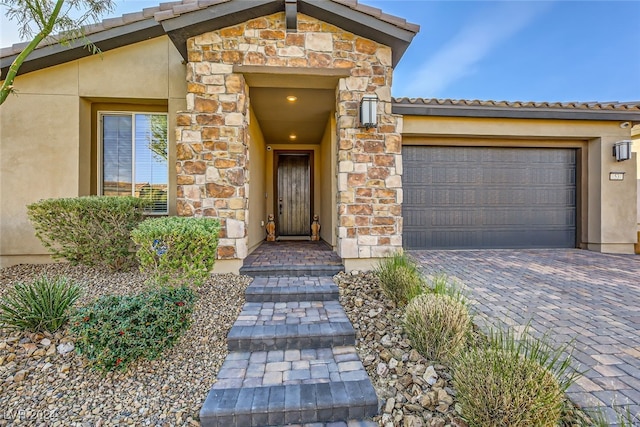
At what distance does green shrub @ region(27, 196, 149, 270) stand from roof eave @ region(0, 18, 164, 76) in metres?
2.34

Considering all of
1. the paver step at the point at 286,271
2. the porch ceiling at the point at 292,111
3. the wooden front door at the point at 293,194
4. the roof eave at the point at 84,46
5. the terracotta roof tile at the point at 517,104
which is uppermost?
the roof eave at the point at 84,46

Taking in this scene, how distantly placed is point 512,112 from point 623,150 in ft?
8.02

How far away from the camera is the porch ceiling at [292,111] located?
4953 mm

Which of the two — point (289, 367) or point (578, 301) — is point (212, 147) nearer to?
point (289, 367)

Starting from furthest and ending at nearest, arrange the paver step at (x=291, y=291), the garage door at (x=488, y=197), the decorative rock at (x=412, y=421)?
1. the garage door at (x=488, y=197)
2. the paver step at (x=291, y=291)
3. the decorative rock at (x=412, y=421)

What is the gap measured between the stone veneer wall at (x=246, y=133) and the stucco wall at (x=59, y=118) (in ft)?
4.05

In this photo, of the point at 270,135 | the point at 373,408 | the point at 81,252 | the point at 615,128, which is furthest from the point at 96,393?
→ the point at 615,128

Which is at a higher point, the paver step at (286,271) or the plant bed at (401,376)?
the paver step at (286,271)

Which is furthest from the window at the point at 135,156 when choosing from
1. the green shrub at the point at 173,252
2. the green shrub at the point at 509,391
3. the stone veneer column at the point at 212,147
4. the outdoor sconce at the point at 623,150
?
the outdoor sconce at the point at 623,150

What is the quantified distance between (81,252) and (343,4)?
498 cm

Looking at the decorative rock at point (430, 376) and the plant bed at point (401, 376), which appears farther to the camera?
the decorative rock at point (430, 376)

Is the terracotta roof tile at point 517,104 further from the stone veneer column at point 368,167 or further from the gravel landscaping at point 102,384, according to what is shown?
the gravel landscaping at point 102,384

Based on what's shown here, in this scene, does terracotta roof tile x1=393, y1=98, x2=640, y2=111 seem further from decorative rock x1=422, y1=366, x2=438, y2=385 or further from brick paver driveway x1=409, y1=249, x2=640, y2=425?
decorative rock x1=422, y1=366, x2=438, y2=385

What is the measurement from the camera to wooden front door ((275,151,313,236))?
8406 millimetres
